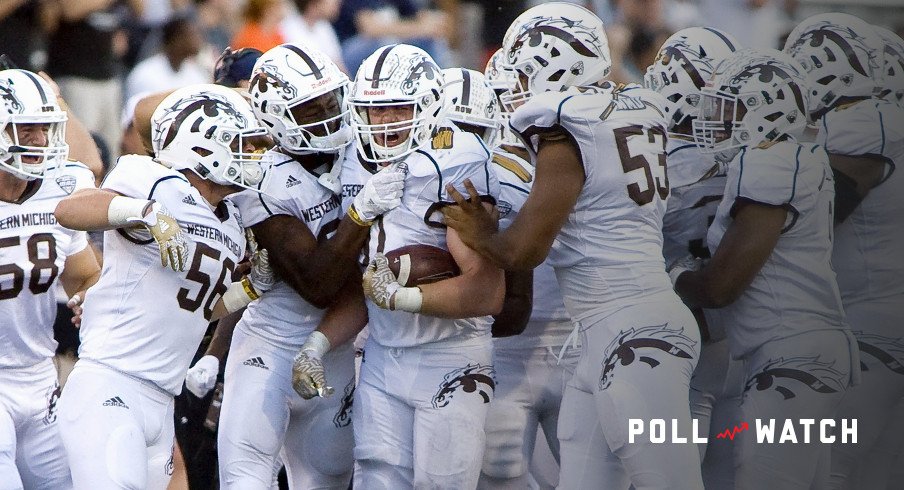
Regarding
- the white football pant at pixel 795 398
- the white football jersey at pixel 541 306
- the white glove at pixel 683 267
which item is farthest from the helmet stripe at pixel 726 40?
the white football pant at pixel 795 398

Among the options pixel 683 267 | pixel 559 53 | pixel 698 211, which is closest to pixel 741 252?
pixel 683 267

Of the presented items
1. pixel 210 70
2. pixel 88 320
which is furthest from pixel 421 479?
pixel 210 70

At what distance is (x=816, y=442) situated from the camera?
169 inches

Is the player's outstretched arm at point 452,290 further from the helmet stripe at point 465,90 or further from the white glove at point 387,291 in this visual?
the helmet stripe at point 465,90

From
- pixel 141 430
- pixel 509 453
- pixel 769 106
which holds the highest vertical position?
A: pixel 769 106

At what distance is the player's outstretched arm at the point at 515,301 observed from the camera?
4332 millimetres

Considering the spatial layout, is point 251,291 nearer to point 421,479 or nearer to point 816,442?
point 421,479

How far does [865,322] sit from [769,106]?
1.00m

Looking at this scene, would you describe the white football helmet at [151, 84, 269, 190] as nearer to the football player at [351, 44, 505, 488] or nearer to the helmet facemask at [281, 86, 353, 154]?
the helmet facemask at [281, 86, 353, 154]

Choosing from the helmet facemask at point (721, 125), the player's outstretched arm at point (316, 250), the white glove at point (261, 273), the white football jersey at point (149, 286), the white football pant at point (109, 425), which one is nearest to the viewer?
the white football pant at point (109, 425)

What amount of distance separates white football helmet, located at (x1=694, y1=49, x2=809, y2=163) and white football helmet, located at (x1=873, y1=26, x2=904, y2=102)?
2.09ft

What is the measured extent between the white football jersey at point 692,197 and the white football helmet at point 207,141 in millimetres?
1617

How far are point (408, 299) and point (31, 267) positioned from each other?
1.39 metres

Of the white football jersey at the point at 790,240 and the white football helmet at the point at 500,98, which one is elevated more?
the white football helmet at the point at 500,98
